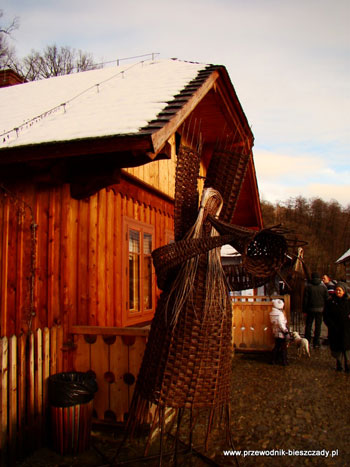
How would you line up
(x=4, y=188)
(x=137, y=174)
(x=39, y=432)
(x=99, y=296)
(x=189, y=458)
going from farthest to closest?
(x=137, y=174)
(x=99, y=296)
(x=4, y=188)
(x=39, y=432)
(x=189, y=458)

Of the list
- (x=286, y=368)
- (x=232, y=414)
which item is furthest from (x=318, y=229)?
(x=232, y=414)

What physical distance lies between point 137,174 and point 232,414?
3733mm

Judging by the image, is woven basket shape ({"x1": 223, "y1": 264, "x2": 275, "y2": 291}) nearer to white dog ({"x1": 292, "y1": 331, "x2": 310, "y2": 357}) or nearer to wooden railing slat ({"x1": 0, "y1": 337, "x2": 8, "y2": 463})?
wooden railing slat ({"x1": 0, "y1": 337, "x2": 8, "y2": 463})

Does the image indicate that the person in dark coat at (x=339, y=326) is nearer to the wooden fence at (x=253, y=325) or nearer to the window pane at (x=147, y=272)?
the wooden fence at (x=253, y=325)

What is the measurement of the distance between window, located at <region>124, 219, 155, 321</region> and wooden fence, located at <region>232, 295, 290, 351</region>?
3.10m

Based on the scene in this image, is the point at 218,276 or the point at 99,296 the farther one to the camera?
the point at 99,296

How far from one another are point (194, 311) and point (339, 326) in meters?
5.76

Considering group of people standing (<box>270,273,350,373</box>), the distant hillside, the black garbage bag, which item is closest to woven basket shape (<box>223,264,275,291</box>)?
the black garbage bag

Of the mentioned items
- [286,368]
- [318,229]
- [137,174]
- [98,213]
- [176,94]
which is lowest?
[286,368]

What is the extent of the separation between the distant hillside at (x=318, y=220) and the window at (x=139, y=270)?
3657 centimetres

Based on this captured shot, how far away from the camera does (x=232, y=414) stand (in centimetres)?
549

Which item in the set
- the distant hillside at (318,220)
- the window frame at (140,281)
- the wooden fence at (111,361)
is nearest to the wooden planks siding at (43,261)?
the wooden fence at (111,361)

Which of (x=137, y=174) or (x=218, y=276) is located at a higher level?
(x=137, y=174)

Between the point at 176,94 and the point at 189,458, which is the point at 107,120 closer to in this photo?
the point at 176,94
